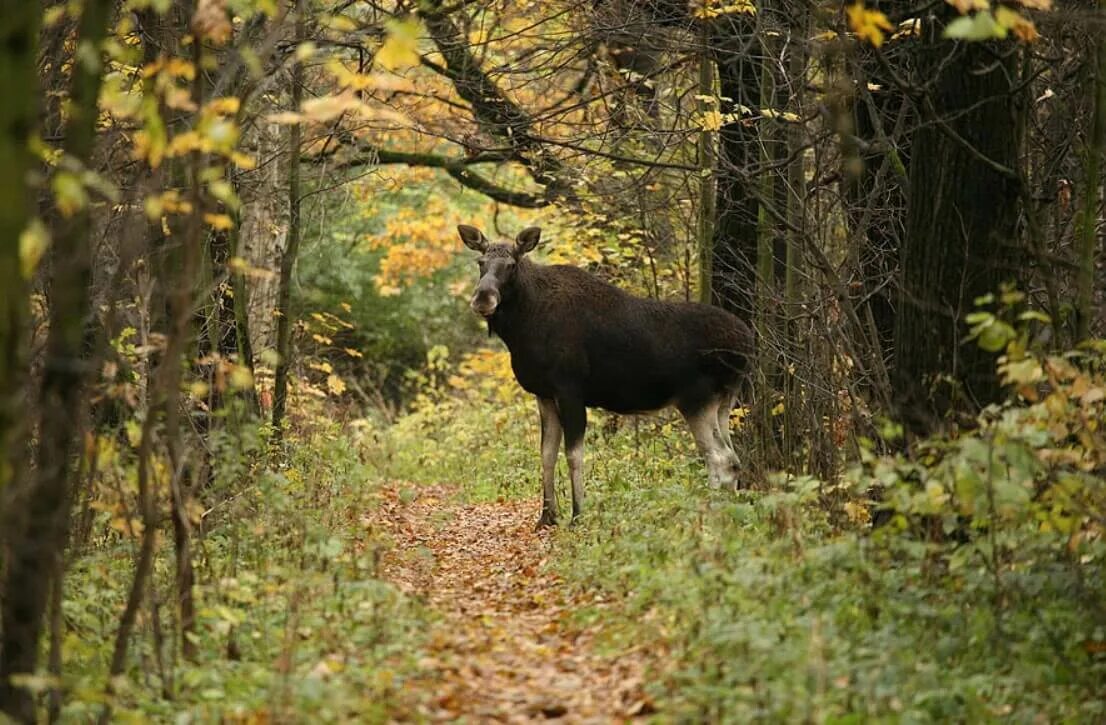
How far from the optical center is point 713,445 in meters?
13.6

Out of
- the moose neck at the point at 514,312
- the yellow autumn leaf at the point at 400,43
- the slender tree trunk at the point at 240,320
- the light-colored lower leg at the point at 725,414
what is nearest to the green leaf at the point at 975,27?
the yellow autumn leaf at the point at 400,43

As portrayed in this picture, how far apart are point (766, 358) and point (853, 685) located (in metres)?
7.52

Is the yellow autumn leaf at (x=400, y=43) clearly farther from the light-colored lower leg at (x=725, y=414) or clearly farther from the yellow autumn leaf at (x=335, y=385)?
the yellow autumn leaf at (x=335, y=385)

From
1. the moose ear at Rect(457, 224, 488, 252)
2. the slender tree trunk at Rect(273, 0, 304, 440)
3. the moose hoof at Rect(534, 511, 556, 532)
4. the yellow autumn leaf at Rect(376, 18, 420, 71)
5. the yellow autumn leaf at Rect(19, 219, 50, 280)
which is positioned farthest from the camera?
the slender tree trunk at Rect(273, 0, 304, 440)

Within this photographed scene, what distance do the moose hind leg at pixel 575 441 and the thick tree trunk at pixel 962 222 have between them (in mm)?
4896

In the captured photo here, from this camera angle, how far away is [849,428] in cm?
1070

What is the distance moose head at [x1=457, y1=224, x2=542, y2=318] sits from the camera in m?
12.9

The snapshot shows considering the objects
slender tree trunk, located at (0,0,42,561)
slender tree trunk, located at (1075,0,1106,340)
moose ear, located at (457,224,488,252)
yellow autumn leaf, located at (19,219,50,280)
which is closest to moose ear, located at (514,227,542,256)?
moose ear, located at (457,224,488,252)

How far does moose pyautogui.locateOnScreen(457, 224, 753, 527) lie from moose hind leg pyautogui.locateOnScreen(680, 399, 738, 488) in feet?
0.03

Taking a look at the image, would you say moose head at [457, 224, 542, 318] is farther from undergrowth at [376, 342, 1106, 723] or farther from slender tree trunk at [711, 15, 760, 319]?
undergrowth at [376, 342, 1106, 723]

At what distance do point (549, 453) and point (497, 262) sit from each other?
1939mm

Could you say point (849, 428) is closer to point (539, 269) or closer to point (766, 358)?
point (766, 358)

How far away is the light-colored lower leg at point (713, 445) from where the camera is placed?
13.4 m

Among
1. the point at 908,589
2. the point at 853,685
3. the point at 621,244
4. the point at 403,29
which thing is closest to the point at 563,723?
the point at 853,685
